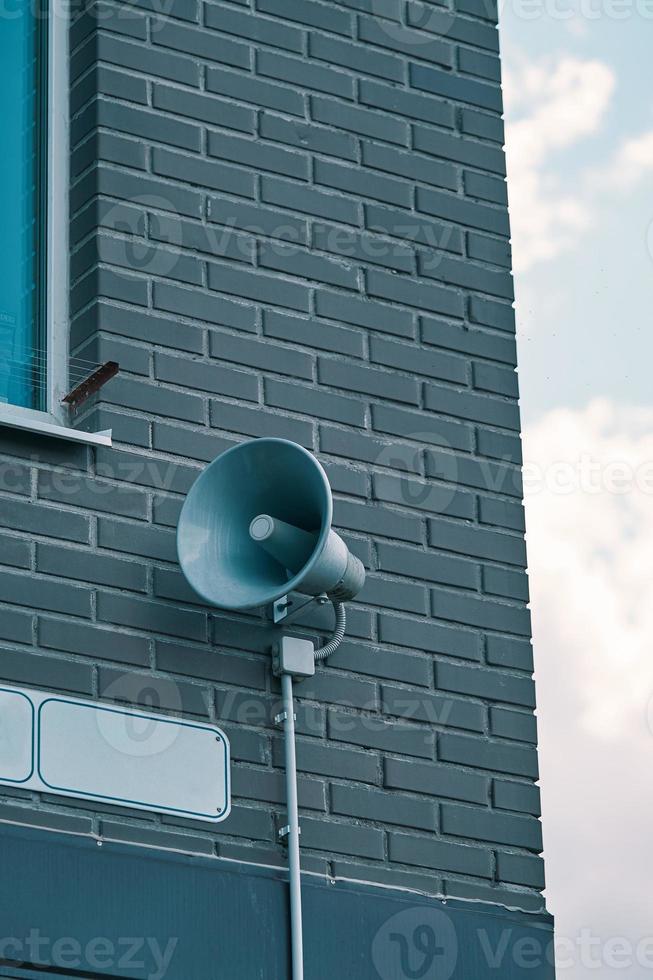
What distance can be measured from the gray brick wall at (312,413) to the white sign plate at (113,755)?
38 mm

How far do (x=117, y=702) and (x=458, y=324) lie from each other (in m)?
1.37

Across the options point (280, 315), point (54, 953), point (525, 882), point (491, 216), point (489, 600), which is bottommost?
point (54, 953)

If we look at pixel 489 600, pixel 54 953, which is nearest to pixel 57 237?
pixel 489 600

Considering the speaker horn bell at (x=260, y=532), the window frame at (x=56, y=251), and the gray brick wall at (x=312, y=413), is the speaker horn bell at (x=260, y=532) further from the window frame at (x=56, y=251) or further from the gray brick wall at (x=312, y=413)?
the window frame at (x=56, y=251)

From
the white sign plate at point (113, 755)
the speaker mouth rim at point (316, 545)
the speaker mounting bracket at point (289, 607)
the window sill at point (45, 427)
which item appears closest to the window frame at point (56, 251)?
the window sill at point (45, 427)

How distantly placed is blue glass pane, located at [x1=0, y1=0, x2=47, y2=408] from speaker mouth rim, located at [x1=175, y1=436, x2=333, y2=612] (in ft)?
1.59

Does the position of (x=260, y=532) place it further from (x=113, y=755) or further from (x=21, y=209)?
(x=21, y=209)

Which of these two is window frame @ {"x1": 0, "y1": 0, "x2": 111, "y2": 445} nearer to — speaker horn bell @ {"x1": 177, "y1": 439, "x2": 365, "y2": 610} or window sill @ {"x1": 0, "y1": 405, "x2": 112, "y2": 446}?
window sill @ {"x1": 0, "y1": 405, "x2": 112, "y2": 446}

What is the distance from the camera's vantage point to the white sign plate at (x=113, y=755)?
3.80 metres

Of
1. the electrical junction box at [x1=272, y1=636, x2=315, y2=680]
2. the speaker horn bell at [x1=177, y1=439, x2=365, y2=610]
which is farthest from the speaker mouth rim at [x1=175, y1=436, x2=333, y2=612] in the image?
the electrical junction box at [x1=272, y1=636, x2=315, y2=680]

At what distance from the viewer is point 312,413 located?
4.46 m

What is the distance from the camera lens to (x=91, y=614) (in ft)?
13.1

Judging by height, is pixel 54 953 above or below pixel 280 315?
below

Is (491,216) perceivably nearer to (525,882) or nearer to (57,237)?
(57,237)
